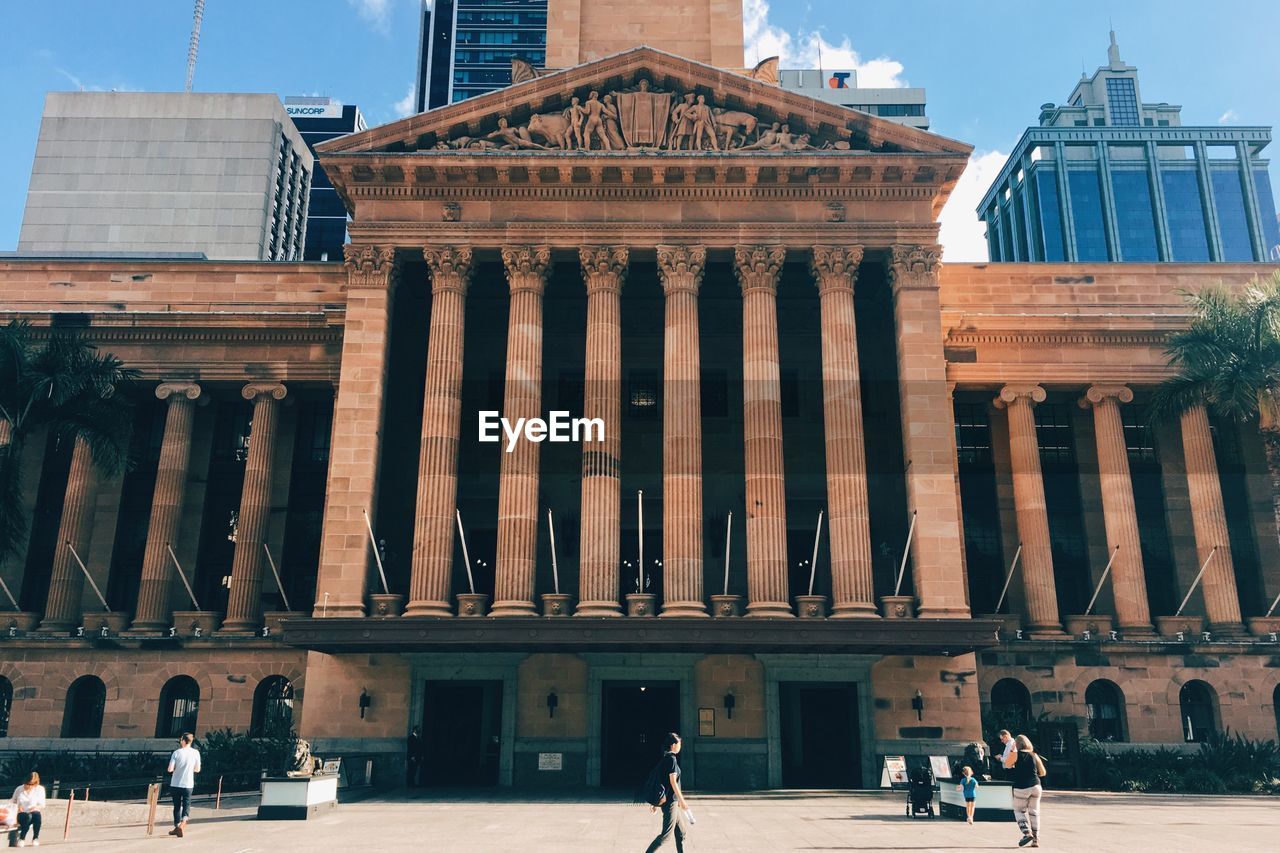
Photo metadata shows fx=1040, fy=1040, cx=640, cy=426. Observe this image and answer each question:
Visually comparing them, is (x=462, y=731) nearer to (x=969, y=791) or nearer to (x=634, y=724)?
(x=634, y=724)

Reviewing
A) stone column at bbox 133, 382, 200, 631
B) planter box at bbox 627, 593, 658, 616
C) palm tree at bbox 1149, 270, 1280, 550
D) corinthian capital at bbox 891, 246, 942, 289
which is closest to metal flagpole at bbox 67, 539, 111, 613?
stone column at bbox 133, 382, 200, 631

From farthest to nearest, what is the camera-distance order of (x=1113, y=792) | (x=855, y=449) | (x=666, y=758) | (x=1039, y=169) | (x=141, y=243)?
(x=1039, y=169) → (x=141, y=243) → (x=855, y=449) → (x=1113, y=792) → (x=666, y=758)

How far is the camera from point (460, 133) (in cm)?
3894

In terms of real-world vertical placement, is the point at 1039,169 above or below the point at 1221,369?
above

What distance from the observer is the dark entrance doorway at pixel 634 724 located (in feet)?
117

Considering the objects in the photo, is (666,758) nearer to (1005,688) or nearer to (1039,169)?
(1005,688)

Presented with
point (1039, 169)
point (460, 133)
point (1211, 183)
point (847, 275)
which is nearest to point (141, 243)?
point (460, 133)

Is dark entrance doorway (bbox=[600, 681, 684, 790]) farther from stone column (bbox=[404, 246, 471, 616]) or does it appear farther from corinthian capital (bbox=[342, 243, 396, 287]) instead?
corinthian capital (bbox=[342, 243, 396, 287])

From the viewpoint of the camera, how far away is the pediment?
3831 centimetres

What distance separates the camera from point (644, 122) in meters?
38.7

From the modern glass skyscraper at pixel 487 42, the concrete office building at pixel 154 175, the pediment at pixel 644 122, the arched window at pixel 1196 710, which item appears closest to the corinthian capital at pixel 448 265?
the pediment at pixel 644 122

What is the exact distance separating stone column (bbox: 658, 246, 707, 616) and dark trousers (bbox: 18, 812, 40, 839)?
60.8ft

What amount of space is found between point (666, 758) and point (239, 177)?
434ft

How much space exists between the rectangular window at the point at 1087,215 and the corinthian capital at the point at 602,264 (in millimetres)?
155421
